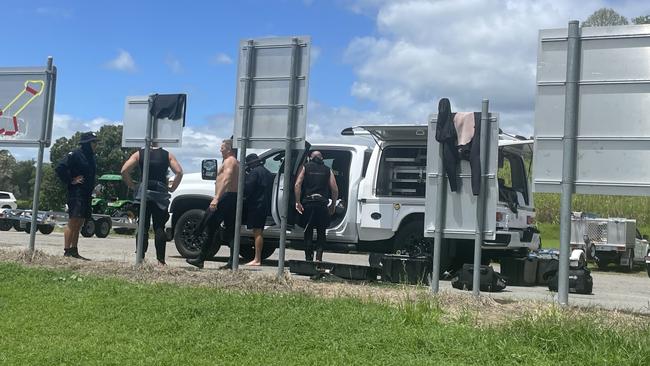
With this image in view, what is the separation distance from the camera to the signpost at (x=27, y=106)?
10.2m

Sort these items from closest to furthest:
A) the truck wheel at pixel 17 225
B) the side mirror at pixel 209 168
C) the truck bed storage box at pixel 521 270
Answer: the truck bed storage box at pixel 521 270
the side mirror at pixel 209 168
the truck wheel at pixel 17 225

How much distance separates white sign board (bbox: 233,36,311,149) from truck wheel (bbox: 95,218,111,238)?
47.5 feet

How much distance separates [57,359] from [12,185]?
81289mm

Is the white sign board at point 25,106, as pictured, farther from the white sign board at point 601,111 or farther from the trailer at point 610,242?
Result: the trailer at point 610,242

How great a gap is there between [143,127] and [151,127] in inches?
5.3

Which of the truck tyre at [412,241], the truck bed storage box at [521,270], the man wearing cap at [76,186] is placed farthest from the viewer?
the truck tyre at [412,241]

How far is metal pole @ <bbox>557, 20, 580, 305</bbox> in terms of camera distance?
6.63 metres

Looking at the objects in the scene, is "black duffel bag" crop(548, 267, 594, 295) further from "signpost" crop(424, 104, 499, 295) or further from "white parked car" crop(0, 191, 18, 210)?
"white parked car" crop(0, 191, 18, 210)

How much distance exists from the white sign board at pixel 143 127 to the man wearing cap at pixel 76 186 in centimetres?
82

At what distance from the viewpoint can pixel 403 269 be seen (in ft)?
29.2

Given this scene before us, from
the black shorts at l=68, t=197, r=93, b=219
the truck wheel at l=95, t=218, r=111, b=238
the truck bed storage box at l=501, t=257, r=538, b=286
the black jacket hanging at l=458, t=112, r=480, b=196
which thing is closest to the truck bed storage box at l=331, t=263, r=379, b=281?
the black jacket hanging at l=458, t=112, r=480, b=196

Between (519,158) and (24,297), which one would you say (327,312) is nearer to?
(24,297)

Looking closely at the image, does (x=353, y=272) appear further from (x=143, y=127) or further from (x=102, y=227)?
(x=102, y=227)

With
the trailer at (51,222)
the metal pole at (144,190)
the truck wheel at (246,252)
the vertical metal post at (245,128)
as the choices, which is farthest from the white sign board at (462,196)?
the trailer at (51,222)
